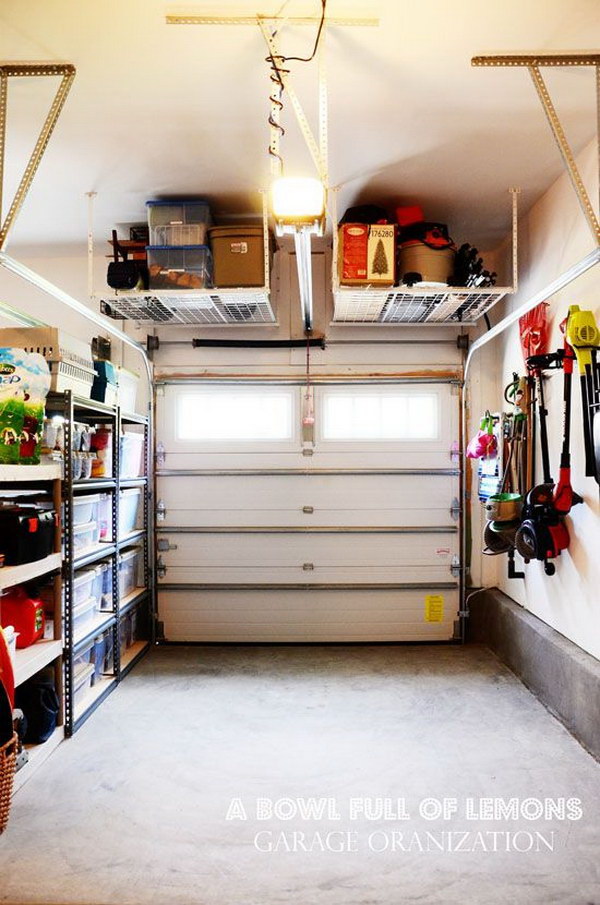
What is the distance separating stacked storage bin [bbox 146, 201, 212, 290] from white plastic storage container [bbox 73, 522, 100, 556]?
5.65ft

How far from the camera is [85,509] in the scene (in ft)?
12.5

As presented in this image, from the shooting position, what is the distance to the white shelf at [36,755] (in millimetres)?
2781

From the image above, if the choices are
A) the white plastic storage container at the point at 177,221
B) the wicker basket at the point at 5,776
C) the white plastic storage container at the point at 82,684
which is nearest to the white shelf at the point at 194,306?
the white plastic storage container at the point at 177,221

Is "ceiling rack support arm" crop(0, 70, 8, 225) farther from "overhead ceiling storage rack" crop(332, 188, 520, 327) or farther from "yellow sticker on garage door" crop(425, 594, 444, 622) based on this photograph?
"yellow sticker on garage door" crop(425, 594, 444, 622)

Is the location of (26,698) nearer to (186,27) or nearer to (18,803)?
(18,803)

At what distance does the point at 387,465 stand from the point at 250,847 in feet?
10.6

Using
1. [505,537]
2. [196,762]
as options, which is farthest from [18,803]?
[505,537]

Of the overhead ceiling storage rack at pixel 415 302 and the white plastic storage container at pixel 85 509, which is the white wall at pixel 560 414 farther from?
the white plastic storage container at pixel 85 509

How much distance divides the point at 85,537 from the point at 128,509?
763 mm

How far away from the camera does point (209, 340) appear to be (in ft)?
16.6

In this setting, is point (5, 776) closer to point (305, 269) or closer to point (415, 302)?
point (305, 269)

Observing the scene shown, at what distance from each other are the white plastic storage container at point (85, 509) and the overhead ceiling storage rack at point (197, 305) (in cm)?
141

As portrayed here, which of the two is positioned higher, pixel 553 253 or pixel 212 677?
pixel 553 253

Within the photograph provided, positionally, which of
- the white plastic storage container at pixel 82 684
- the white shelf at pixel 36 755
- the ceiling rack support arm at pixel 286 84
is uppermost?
the ceiling rack support arm at pixel 286 84
